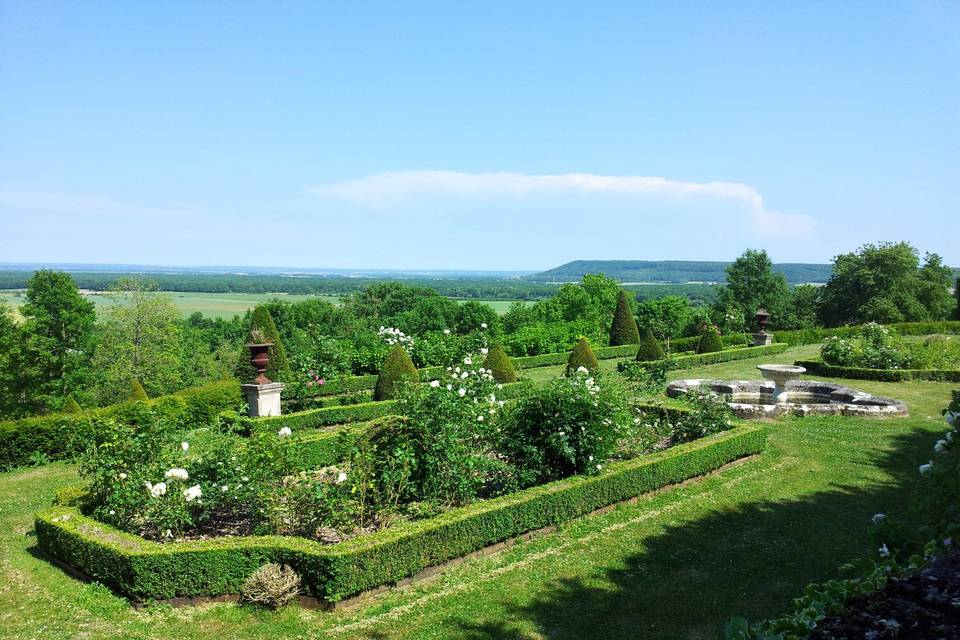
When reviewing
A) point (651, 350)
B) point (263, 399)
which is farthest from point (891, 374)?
point (263, 399)

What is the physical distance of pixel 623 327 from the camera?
28266mm

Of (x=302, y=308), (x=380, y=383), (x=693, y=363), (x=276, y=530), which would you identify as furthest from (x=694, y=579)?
(x=302, y=308)

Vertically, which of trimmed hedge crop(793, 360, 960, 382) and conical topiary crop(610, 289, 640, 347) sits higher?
conical topiary crop(610, 289, 640, 347)

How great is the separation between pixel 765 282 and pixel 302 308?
36.8 metres

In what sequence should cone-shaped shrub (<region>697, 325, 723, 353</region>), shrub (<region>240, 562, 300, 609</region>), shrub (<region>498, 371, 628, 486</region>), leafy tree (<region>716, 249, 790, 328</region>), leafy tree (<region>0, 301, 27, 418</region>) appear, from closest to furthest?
shrub (<region>240, 562, 300, 609</region>)
shrub (<region>498, 371, 628, 486</region>)
cone-shaped shrub (<region>697, 325, 723, 353</region>)
leafy tree (<region>0, 301, 27, 418</region>)
leafy tree (<region>716, 249, 790, 328</region>)

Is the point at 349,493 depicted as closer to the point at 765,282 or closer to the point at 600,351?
the point at 600,351

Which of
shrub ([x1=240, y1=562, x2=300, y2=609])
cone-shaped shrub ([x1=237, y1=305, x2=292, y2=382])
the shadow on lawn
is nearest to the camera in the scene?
the shadow on lawn

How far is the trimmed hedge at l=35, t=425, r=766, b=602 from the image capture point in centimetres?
647

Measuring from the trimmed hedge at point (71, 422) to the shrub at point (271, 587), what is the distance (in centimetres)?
610

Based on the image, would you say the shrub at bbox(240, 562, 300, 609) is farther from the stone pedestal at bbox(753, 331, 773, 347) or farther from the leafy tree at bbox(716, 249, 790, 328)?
the leafy tree at bbox(716, 249, 790, 328)

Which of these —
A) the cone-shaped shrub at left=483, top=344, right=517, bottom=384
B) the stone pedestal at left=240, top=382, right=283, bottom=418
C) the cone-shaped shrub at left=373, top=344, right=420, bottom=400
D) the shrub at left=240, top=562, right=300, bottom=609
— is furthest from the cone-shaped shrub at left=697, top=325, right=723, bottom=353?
the shrub at left=240, top=562, right=300, bottom=609

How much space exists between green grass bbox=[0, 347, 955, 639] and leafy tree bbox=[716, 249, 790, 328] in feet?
138

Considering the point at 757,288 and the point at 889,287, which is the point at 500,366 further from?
the point at 757,288

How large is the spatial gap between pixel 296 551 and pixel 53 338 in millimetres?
26244
